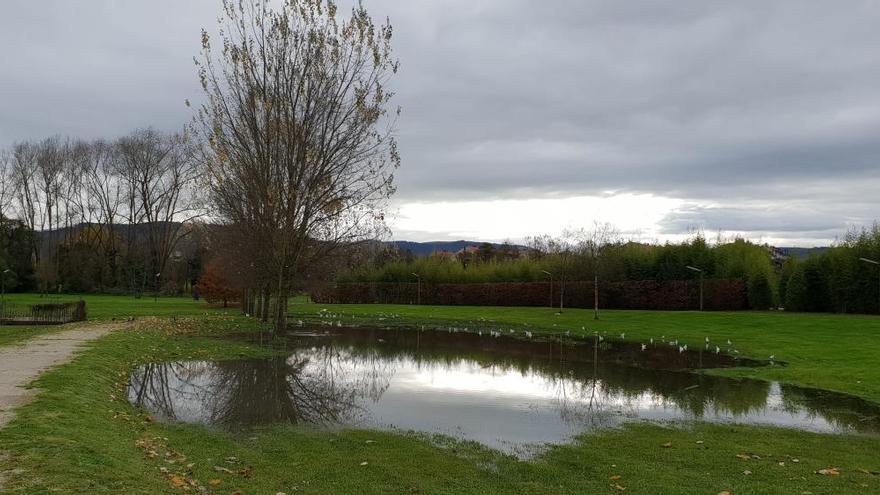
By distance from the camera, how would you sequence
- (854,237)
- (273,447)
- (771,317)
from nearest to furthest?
(273,447), (771,317), (854,237)

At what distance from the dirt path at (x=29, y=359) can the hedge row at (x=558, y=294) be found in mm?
15440

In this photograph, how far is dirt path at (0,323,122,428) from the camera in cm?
947

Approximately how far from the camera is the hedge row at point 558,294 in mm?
43312

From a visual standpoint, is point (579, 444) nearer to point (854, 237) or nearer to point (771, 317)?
point (771, 317)

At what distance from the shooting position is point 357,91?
843 inches

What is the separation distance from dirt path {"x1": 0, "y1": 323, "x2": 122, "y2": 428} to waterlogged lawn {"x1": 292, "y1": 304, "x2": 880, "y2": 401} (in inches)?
684

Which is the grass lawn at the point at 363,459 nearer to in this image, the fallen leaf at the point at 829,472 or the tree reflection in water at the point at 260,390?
the fallen leaf at the point at 829,472

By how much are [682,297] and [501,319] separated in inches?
573

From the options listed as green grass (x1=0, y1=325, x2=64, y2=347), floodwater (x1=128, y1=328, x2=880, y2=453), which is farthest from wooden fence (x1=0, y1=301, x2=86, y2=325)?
floodwater (x1=128, y1=328, x2=880, y2=453)

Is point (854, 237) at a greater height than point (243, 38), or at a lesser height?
lesser

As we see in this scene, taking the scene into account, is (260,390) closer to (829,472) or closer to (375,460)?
(375,460)

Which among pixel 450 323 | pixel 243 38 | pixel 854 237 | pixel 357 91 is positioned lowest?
pixel 450 323

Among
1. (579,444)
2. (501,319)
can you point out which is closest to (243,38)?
(579,444)

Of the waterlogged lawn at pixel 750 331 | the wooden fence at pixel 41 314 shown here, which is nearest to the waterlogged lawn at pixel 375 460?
the waterlogged lawn at pixel 750 331
